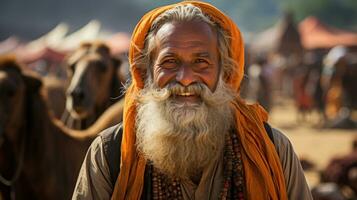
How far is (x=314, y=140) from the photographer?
1502 centimetres

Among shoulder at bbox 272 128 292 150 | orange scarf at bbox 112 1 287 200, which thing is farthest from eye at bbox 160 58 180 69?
shoulder at bbox 272 128 292 150

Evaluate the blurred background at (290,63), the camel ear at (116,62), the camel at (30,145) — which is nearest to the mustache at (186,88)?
the blurred background at (290,63)

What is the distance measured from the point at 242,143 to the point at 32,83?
2.96 metres

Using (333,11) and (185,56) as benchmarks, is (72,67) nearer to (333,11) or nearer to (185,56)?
(185,56)

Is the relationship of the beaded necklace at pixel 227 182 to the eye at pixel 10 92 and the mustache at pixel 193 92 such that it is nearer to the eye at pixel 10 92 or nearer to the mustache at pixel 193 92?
the mustache at pixel 193 92

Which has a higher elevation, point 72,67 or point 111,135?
point 72,67

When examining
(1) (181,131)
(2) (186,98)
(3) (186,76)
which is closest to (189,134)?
(1) (181,131)

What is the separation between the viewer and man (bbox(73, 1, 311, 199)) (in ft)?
8.99

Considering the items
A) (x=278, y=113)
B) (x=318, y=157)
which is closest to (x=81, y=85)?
(x=318, y=157)

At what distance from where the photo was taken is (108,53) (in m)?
6.97

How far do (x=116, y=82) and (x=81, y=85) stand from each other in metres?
0.78

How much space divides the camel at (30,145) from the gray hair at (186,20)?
7.76 ft

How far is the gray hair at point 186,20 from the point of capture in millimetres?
2871

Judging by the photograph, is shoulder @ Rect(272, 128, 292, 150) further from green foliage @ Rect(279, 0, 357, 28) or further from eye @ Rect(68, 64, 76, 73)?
green foliage @ Rect(279, 0, 357, 28)
